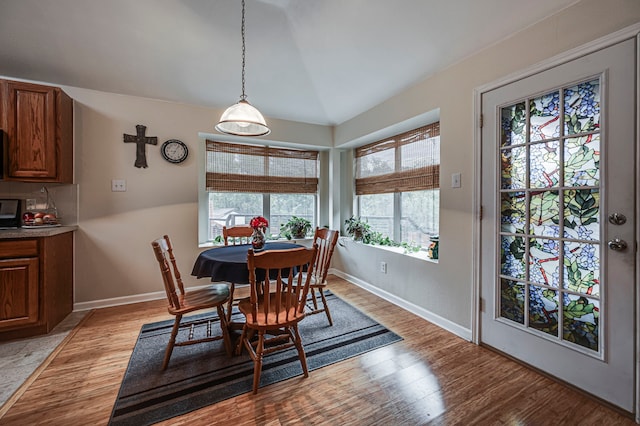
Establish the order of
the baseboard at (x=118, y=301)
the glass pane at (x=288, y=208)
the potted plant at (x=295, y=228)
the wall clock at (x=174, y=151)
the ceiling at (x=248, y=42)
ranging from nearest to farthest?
the ceiling at (x=248, y=42), the baseboard at (x=118, y=301), the wall clock at (x=174, y=151), the potted plant at (x=295, y=228), the glass pane at (x=288, y=208)

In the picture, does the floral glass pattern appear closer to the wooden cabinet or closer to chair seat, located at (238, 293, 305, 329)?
chair seat, located at (238, 293, 305, 329)

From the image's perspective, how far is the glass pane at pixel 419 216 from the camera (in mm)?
3029

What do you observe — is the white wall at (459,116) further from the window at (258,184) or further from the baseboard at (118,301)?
the baseboard at (118,301)

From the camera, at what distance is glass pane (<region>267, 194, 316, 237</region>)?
13.7 ft

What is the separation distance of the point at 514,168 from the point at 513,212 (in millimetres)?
331

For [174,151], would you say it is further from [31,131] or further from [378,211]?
[378,211]

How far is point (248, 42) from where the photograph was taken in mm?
2822

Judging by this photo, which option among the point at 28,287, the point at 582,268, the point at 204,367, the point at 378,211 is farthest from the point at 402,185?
the point at 28,287

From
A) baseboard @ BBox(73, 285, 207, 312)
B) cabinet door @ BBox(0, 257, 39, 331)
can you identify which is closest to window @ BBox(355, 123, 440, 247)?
baseboard @ BBox(73, 285, 207, 312)

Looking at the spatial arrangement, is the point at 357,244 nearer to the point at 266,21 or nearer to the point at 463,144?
the point at 463,144

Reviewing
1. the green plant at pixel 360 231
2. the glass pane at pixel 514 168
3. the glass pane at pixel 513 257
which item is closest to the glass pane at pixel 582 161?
the glass pane at pixel 514 168

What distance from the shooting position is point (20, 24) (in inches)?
92.2

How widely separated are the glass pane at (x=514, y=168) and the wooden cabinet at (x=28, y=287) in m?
3.89

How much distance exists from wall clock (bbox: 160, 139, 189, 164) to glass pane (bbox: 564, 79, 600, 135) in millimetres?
3637
